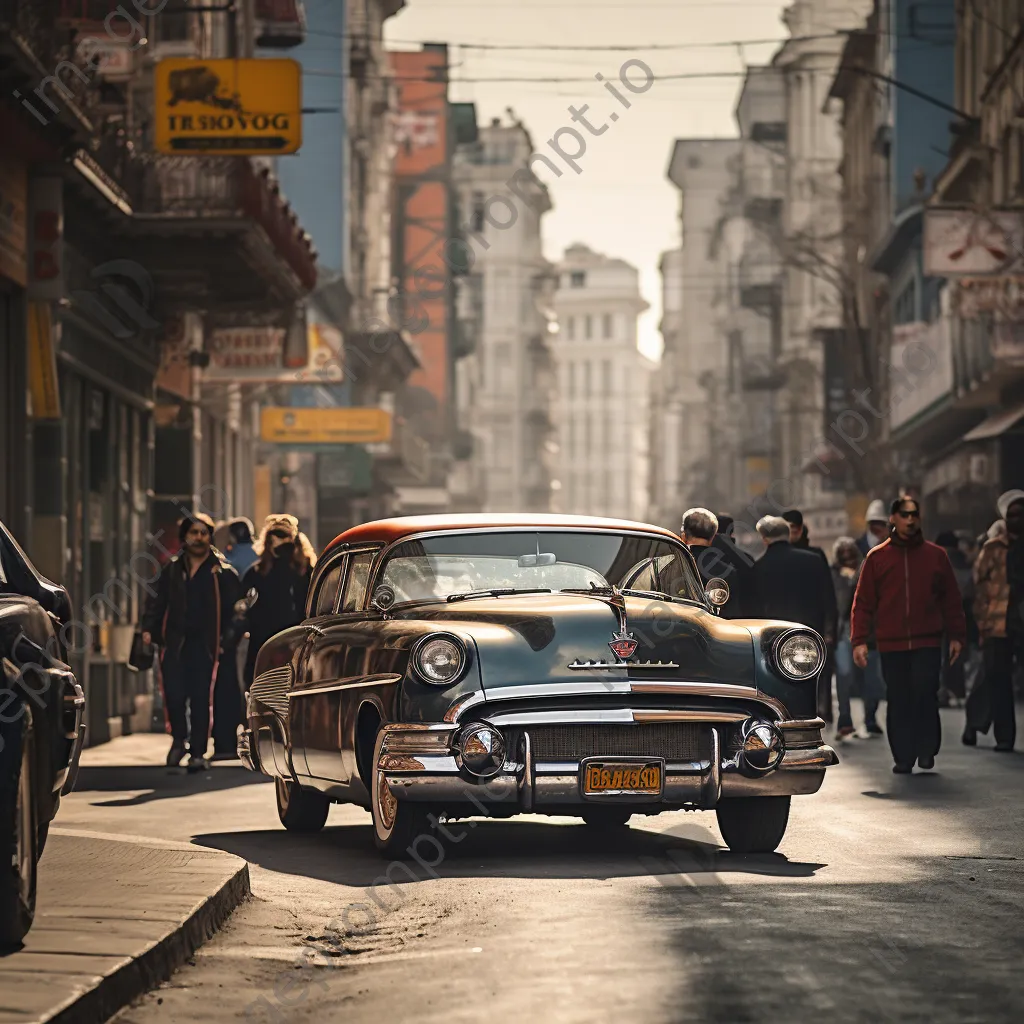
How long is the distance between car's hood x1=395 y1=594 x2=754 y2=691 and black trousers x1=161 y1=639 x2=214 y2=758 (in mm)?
6288

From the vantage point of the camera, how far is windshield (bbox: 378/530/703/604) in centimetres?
1122

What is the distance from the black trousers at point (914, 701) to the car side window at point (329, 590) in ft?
14.8

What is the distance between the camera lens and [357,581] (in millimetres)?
11781

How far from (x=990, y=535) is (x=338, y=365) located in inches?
794

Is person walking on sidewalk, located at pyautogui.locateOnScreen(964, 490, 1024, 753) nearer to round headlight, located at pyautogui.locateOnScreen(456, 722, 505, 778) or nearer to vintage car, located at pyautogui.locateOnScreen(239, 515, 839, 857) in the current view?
vintage car, located at pyautogui.locateOnScreen(239, 515, 839, 857)

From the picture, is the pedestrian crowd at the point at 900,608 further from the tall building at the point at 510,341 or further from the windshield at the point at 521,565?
the tall building at the point at 510,341

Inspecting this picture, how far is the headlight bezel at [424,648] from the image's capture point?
399 inches

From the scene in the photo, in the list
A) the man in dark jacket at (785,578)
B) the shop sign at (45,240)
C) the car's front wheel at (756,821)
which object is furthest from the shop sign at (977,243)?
the car's front wheel at (756,821)

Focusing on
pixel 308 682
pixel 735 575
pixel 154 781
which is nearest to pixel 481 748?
pixel 308 682

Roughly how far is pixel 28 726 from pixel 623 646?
Answer: 3.69 meters

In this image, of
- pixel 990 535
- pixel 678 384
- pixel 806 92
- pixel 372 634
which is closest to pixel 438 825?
pixel 372 634

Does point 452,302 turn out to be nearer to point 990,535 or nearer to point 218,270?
point 218,270

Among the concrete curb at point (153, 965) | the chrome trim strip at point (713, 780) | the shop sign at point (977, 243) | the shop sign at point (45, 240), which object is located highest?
the shop sign at point (977, 243)

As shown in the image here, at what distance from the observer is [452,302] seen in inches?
3964
